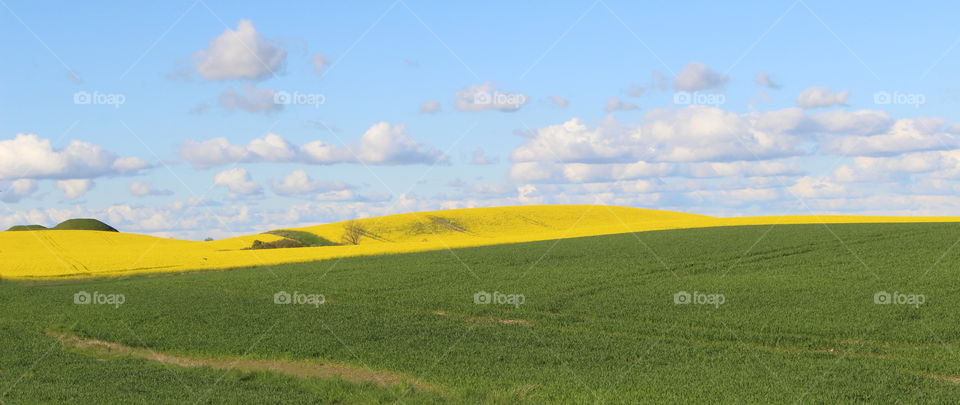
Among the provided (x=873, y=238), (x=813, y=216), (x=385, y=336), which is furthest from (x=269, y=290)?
(x=813, y=216)

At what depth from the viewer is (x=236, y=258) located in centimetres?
6056

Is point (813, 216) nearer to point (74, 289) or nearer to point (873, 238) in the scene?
point (873, 238)

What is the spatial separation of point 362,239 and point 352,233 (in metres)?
1.94

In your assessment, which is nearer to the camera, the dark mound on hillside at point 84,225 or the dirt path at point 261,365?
the dirt path at point 261,365

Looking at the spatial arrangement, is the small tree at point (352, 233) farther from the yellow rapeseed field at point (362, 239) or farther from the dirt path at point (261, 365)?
the dirt path at point (261, 365)

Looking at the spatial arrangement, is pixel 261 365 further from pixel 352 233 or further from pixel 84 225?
pixel 84 225

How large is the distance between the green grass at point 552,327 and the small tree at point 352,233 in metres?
33.7

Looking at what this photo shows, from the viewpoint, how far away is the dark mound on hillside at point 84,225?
14588 centimetres

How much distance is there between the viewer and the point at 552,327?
1180 inches

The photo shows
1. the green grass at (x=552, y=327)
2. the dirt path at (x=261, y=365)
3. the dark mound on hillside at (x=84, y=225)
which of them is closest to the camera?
the green grass at (x=552, y=327)

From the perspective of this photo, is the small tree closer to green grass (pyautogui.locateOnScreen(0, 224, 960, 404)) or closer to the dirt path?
green grass (pyautogui.locateOnScreen(0, 224, 960, 404))

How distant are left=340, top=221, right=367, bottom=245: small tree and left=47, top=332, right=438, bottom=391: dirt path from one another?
55.8 meters

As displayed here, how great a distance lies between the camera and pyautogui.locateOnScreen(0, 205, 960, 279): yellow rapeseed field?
57656 mm

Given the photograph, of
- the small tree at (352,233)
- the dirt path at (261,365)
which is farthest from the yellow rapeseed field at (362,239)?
the dirt path at (261,365)
